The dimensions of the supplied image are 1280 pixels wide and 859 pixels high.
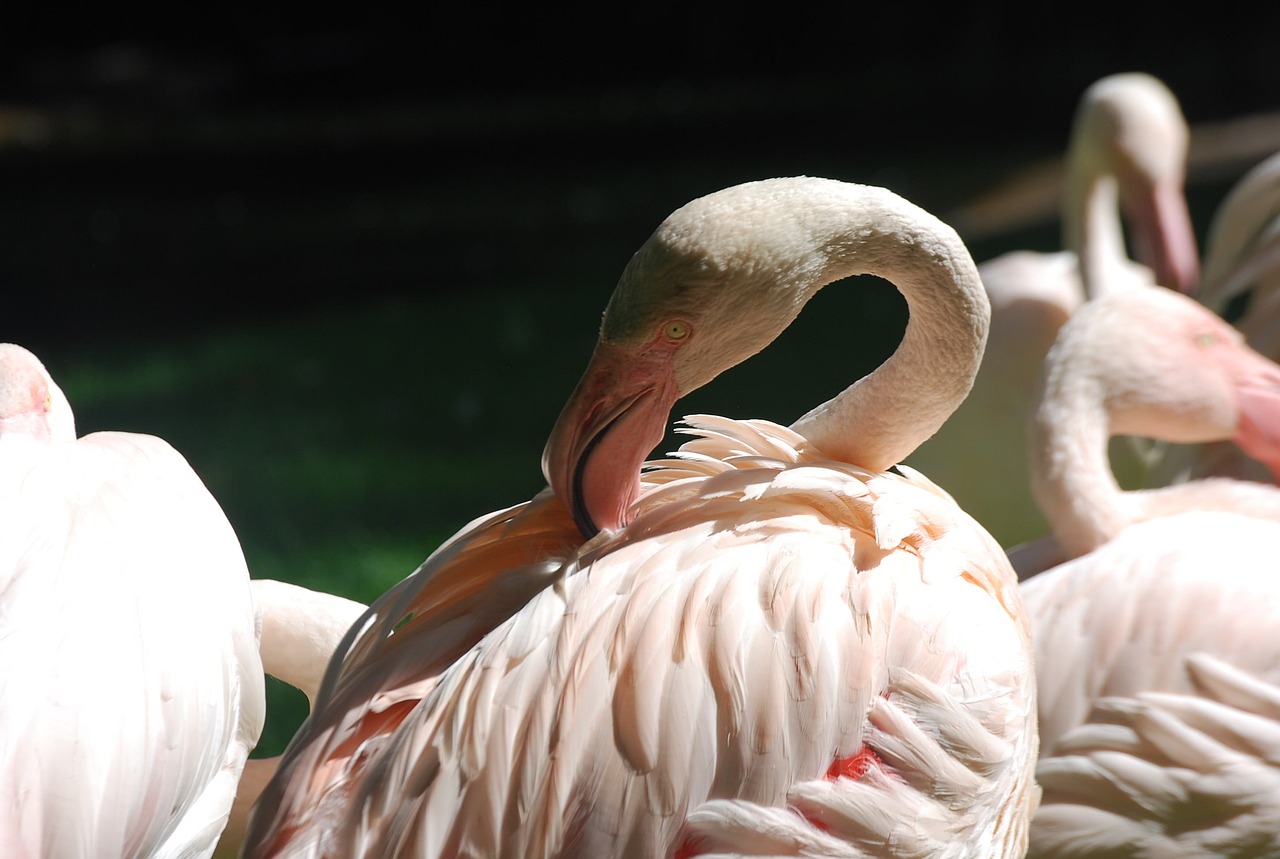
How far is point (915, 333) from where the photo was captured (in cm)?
198

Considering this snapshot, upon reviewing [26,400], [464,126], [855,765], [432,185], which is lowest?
[432,185]

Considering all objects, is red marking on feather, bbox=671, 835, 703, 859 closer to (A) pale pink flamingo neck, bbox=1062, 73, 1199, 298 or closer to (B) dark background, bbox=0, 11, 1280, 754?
(B) dark background, bbox=0, 11, 1280, 754

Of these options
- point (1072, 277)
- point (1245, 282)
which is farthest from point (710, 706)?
point (1072, 277)

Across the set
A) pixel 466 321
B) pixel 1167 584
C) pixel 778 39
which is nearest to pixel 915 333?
pixel 1167 584

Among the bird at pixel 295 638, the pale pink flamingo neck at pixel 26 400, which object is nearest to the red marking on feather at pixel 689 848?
the bird at pixel 295 638

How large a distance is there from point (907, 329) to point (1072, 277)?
2.33 m

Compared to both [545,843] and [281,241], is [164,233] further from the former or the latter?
[545,843]

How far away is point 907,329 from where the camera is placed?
1.99 meters

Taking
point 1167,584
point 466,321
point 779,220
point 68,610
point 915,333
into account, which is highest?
point 779,220

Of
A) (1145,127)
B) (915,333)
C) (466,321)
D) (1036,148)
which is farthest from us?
(1036,148)

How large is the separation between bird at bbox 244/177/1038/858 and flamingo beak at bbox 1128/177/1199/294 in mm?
2517

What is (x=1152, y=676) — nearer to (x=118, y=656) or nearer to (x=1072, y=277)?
(x=118, y=656)

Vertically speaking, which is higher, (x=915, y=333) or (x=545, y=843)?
(x=915, y=333)

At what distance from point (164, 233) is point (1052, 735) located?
6869mm
